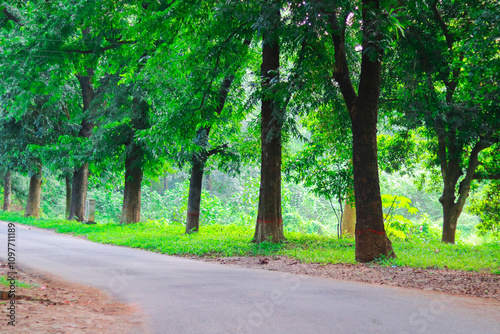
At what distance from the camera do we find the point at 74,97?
26.5m

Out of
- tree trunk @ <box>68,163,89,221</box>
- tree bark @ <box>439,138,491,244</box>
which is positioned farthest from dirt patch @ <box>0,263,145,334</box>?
tree trunk @ <box>68,163,89,221</box>

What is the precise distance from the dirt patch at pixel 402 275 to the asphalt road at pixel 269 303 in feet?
2.16

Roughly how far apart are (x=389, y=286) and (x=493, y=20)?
5.64 meters

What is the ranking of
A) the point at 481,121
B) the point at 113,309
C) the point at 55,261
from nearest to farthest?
the point at 113,309 < the point at 55,261 < the point at 481,121

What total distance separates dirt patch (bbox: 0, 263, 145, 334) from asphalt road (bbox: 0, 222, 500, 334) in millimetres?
283

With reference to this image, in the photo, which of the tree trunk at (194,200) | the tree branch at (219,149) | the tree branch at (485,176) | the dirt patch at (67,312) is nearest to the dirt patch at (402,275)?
the dirt patch at (67,312)

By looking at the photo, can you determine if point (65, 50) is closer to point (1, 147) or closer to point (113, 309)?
point (1, 147)

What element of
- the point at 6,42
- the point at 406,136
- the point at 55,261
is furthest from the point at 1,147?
the point at 406,136

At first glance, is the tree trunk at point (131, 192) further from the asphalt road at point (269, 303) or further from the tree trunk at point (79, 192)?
the asphalt road at point (269, 303)

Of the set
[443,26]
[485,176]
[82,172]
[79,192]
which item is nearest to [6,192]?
[79,192]

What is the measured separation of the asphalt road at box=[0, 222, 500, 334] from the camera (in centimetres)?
539

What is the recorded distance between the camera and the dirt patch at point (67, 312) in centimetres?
505

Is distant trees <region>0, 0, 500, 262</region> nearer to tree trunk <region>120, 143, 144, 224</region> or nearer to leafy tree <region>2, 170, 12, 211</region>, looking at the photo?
tree trunk <region>120, 143, 144, 224</region>

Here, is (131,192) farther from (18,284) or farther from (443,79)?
(18,284)
